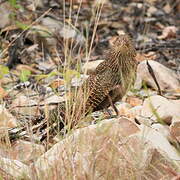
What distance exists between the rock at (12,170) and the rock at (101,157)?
0.06 metres

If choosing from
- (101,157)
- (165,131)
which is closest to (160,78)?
(165,131)

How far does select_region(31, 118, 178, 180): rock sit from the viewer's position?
336cm

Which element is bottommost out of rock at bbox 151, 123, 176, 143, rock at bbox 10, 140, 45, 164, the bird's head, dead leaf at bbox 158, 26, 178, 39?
dead leaf at bbox 158, 26, 178, 39

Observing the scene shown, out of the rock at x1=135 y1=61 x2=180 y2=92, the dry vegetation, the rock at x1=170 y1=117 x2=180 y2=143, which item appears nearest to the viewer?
the dry vegetation

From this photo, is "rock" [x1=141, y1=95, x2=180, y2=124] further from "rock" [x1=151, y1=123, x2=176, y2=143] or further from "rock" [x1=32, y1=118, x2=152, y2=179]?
"rock" [x1=32, y1=118, x2=152, y2=179]

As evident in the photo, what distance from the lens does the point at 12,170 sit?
350cm

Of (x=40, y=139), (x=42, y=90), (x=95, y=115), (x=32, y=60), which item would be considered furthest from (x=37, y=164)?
(x=32, y=60)

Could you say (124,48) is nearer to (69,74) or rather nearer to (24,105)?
(69,74)

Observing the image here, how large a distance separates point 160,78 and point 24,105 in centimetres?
127

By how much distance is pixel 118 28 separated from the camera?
7941 millimetres

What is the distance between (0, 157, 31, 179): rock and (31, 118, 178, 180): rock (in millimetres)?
58

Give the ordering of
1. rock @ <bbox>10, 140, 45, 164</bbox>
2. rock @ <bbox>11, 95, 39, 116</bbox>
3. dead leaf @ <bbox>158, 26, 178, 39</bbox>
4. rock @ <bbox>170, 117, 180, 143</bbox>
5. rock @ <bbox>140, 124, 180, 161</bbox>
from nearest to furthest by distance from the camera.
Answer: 1. rock @ <bbox>140, 124, 180, 161</bbox>
2. rock @ <bbox>10, 140, 45, 164</bbox>
3. rock @ <bbox>170, 117, 180, 143</bbox>
4. rock @ <bbox>11, 95, 39, 116</bbox>
5. dead leaf @ <bbox>158, 26, 178, 39</bbox>

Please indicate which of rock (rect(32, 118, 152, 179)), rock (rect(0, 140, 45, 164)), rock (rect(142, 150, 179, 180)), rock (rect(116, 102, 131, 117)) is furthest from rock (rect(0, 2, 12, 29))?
rock (rect(142, 150, 179, 180))

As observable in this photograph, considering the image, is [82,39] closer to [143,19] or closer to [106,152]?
[143,19]
